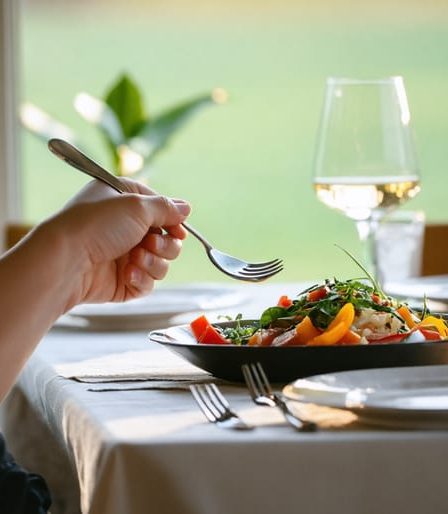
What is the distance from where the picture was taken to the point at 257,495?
2.91 feet

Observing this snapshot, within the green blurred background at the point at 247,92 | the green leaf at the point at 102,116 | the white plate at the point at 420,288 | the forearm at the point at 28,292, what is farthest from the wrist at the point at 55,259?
the green blurred background at the point at 247,92

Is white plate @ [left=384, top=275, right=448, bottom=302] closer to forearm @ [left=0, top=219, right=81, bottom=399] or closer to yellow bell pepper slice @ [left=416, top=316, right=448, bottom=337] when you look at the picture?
yellow bell pepper slice @ [left=416, top=316, right=448, bottom=337]

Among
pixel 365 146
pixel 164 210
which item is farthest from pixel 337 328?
pixel 365 146

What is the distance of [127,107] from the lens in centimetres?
436

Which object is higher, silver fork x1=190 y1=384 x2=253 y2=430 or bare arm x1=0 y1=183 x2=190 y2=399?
bare arm x1=0 y1=183 x2=190 y2=399

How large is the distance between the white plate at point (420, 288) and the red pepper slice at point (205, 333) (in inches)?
16.1

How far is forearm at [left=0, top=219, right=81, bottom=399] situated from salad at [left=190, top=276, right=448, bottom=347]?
16 cm

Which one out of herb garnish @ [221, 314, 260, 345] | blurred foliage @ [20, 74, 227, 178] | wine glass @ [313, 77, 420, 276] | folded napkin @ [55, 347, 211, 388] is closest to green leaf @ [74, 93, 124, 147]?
blurred foliage @ [20, 74, 227, 178]

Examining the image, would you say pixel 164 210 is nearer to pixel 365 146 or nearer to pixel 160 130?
pixel 365 146

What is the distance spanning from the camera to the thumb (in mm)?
1228

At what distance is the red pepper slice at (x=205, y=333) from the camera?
1.20 meters

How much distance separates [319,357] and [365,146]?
0.59 metres

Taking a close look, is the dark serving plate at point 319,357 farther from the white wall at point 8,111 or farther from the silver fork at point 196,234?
the white wall at point 8,111

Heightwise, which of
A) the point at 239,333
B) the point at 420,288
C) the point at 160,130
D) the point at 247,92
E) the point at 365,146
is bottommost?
the point at 247,92
